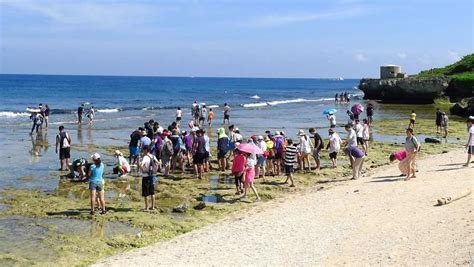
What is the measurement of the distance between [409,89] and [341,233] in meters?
51.7

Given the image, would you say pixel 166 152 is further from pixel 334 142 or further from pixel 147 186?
pixel 334 142

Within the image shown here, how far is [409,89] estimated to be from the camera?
60438mm

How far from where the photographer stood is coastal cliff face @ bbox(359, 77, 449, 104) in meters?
58.2

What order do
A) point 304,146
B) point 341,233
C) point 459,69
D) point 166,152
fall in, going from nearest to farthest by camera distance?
point 341,233, point 166,152, point 304,146, point 459,69

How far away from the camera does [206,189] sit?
54.9 feet

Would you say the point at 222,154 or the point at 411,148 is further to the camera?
the point at 222,154

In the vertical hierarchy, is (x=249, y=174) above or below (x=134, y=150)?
below

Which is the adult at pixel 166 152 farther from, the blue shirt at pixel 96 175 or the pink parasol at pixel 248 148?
the blue shirt at pixel 96 175

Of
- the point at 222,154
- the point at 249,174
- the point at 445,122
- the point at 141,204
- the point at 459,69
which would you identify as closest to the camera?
the point at 141,204

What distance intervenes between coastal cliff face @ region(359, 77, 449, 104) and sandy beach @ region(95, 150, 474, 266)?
44.9 metres

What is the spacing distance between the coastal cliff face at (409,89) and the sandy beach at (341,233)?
44.9m

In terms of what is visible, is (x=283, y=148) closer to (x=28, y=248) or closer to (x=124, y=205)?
(x=124, y=205)

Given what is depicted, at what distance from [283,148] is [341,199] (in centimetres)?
388

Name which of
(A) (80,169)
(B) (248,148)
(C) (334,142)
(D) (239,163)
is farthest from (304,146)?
(A) (80,169)
